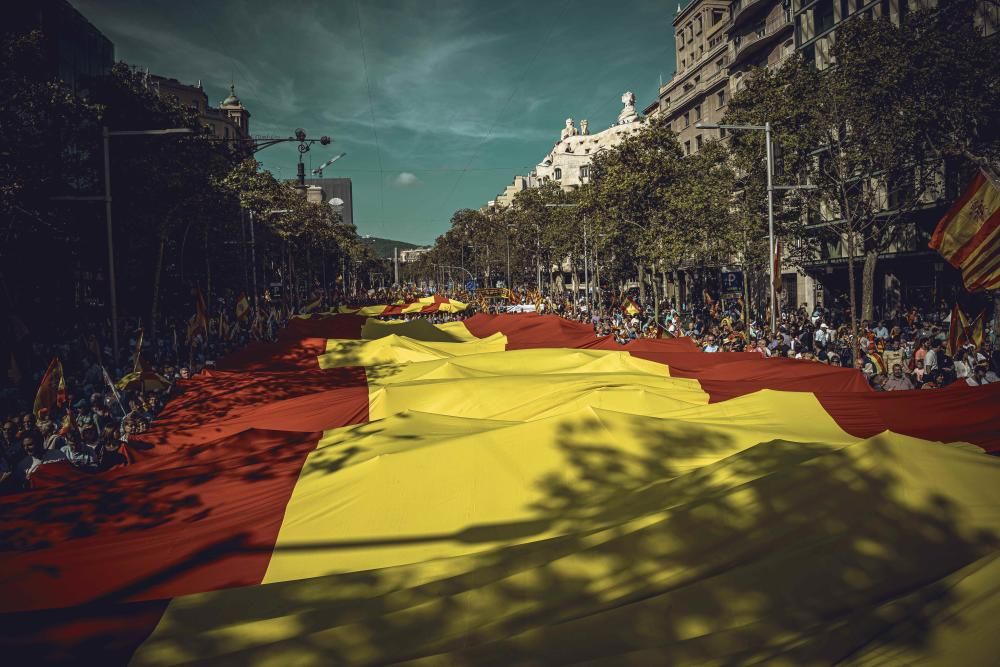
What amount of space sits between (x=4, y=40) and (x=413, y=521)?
18.9 m

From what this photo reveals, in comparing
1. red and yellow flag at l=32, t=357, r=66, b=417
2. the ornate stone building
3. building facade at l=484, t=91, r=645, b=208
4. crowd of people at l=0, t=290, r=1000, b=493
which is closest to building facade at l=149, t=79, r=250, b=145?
the ornate stone building

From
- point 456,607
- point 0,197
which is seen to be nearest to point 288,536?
point 456,607

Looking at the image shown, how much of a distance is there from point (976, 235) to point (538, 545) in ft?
31.3

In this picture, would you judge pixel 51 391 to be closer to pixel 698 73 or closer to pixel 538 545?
pixel 538 545

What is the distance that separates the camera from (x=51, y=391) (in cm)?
1186

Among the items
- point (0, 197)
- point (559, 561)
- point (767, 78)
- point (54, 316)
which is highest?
point (767, 78)

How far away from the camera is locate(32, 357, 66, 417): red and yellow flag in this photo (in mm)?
11508

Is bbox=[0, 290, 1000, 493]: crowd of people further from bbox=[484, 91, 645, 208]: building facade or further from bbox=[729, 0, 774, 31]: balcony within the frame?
bbox=[484, 91, 645, 208]: building facade

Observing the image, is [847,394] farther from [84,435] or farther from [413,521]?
[84,435]

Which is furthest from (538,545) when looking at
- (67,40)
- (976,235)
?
(67,40)

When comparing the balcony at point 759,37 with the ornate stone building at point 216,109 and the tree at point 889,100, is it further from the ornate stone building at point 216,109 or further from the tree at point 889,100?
the ornate stone building at point 216,109

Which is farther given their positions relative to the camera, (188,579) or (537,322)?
(537,322)

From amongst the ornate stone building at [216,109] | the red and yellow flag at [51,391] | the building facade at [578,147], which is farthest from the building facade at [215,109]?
the red and yellow flag at [51,391]

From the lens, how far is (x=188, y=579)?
484 cm
